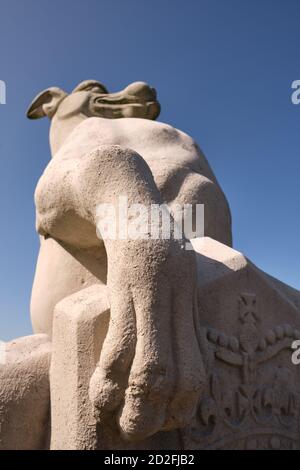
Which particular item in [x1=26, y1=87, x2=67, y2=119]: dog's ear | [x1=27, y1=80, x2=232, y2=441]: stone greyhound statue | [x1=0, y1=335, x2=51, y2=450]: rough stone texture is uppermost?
[x1=26, y1=87, x2=67, y2=119]: dog's ear

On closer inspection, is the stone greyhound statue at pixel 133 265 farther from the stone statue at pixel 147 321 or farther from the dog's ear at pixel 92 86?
the dog's ear at pixel 92 86

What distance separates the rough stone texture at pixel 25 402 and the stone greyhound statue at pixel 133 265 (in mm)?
218

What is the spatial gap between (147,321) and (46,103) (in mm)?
1833

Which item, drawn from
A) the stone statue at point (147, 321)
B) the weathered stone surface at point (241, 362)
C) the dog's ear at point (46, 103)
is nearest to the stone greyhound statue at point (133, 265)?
the stone statue at point (147, 321)

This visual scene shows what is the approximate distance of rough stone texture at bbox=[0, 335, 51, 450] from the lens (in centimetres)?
142

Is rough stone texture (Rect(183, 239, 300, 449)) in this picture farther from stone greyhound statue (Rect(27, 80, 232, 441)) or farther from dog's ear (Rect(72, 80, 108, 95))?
dog's ear (Rect(72, 80, 108, 95))

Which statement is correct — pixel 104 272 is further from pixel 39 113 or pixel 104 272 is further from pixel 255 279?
pixel 39 113

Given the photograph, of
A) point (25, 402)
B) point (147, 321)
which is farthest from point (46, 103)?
point (147, 321)

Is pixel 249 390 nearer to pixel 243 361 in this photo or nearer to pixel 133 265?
pixel 243 361

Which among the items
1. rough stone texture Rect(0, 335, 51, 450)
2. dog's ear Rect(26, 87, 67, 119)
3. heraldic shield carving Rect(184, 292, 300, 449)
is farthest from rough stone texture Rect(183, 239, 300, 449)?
dog's ear Rect(26, 87, 67, 119)

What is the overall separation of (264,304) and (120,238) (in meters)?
0.65

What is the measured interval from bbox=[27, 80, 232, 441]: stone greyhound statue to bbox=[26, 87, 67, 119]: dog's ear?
25.4 inches

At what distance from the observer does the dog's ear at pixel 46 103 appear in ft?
8.36
